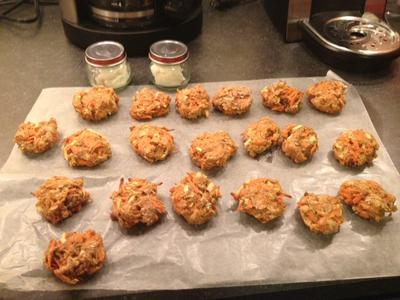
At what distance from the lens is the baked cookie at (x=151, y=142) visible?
1144mm

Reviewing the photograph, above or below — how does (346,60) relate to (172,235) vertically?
above

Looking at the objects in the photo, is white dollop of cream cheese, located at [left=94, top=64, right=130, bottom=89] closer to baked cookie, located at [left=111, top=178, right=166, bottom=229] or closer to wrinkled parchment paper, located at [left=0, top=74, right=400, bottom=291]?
wrinkled parchment paper, located at [left=0, top=74, right=400, bottom=291]

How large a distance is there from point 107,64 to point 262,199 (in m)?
0.62

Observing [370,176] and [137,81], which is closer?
[370,176]

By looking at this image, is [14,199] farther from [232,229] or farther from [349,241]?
[349,241]

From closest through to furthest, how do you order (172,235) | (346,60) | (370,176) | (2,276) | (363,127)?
1. (2,276)
2. (172,235)
3. (370,176)
4. (363,127)
5. (346,60)

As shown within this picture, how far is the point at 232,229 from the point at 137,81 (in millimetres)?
658

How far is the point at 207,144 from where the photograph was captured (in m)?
1.15

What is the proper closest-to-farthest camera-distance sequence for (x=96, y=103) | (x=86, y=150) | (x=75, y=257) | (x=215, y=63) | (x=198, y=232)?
1. (x=75, y=257)
2. (x=198, y=232)
3. (x=86, y=150)
4. (x=96, y=103)
5. (x=215, y=63)

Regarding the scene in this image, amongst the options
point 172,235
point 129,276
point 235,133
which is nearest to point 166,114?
point 235,133

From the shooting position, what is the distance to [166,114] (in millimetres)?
1304

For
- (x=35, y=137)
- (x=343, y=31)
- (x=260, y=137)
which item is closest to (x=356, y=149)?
(x=260, y=137)

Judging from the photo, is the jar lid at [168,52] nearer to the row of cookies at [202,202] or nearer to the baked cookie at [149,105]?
the baked cookie at [149,105]

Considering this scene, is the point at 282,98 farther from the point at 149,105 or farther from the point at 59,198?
the point at 59,198
